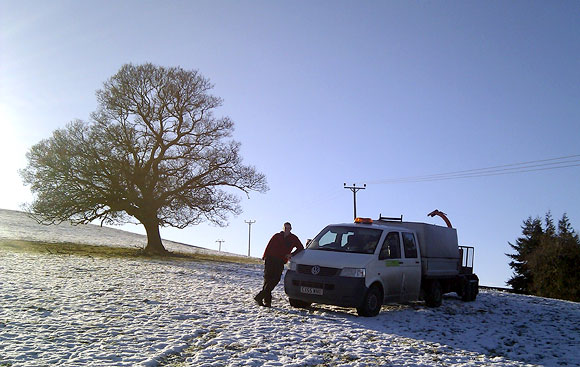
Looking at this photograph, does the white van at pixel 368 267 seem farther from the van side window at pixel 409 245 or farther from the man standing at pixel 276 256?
the man standing at pixel 276 256

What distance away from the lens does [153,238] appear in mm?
31422

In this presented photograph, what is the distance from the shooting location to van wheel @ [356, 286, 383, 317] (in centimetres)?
1205

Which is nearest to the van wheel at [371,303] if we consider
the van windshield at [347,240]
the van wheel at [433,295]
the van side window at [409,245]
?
the van windshield at [347,240]

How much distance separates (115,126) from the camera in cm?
2980

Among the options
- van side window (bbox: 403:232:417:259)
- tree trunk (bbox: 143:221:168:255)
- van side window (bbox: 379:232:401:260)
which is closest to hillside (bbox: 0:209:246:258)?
tree trunk (bbox: 143:221:168:255)

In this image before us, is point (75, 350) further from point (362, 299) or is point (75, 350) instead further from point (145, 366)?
point (362, 299)

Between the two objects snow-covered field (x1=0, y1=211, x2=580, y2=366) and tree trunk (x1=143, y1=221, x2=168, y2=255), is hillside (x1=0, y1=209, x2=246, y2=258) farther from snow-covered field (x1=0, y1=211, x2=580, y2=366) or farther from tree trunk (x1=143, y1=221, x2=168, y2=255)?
snow-covered field (x1=0, y1=211, x2=580, y2=366)

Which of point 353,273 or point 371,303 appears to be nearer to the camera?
point 353,273

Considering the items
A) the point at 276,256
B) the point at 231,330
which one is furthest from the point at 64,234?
the point at 231,330

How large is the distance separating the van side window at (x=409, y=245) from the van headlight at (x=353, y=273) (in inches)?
98.7

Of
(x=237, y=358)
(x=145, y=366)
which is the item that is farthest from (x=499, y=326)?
(x=145, y=366)

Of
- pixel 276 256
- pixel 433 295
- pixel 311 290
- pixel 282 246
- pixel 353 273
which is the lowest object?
pixel 433 295

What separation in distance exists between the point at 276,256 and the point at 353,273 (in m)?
2.26

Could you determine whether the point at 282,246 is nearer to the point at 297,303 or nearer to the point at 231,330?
the point at 297,303
